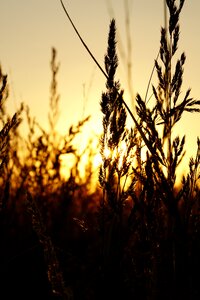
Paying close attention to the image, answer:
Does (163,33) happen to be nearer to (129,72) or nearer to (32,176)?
(129,72)

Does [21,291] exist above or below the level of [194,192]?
below

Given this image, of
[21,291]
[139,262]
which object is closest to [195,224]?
[139,262]

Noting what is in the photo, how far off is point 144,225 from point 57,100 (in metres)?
2.16

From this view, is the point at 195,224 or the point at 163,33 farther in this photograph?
the point at 163,33

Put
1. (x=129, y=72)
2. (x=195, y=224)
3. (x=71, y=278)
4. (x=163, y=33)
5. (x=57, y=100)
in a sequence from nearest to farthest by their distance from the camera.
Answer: (x=195, y=224) → (x=163, y=33) → (x=129, y=72) → (x=71, y=278) → (x=57, y=100)

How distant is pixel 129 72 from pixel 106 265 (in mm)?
804

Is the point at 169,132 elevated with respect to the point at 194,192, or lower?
elevated

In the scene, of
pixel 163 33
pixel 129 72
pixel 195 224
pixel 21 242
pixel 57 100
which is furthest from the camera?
pixel 57 100

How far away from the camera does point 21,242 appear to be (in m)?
3.24

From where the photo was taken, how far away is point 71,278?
2.92 metres

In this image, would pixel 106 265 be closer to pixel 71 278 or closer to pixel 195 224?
pixel 195 224

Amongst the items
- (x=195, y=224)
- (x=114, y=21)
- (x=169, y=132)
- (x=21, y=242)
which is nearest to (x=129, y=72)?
(x=114, y=21)

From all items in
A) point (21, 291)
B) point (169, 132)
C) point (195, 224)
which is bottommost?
point (21, 291)

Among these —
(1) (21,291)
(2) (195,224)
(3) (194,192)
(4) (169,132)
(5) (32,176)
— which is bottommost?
(1) (21,291)
